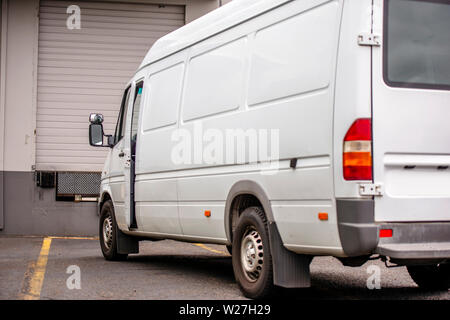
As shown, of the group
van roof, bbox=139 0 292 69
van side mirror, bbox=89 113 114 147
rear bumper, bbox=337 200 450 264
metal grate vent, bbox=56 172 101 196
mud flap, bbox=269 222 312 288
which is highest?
van roof, bbox=139 0 292 69

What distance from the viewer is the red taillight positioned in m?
5.78

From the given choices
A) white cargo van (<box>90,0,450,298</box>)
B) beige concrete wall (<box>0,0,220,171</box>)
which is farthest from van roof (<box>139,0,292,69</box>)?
beige concrete wall (<box>0,0,220,171</box>)

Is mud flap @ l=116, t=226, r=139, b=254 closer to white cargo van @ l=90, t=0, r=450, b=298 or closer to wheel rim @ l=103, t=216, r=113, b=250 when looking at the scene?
wheel rim @ l=103, t=216, r=113, b=250

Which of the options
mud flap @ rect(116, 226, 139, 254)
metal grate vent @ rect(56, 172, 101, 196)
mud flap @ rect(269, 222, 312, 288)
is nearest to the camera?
mud flap @ rect(269, 222, 312, 288)

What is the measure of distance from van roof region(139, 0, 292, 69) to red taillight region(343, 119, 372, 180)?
1544mm

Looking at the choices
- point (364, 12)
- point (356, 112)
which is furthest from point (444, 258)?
point (364, 12)

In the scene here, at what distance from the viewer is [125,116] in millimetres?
10547

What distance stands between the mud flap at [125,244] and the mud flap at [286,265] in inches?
163

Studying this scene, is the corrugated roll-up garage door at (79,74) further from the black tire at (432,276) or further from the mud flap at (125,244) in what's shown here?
the black tire at (432,276)

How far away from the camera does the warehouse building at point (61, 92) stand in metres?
16.0

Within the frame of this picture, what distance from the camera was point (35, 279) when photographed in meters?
8.16

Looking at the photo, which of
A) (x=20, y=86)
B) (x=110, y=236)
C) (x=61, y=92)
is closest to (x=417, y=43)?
(x=110, y=236)

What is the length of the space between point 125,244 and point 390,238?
17.3ft

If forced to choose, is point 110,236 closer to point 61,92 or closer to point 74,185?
point 74,185
